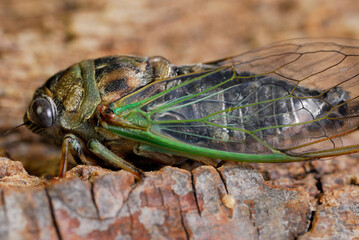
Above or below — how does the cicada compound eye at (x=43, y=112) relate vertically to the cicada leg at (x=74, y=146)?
above

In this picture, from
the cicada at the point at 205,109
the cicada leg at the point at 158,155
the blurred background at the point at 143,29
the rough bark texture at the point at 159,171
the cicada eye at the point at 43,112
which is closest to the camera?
the rough bark texture at the point at 159,171

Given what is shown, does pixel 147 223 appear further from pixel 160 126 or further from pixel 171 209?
pixel 160 126

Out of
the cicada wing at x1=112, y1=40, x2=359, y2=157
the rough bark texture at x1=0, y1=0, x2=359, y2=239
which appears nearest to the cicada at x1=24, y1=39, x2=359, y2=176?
the cicada wing at x1=112, y1=40, x2=359, y2=157

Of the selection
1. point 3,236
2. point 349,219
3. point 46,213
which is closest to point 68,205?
point 46,213

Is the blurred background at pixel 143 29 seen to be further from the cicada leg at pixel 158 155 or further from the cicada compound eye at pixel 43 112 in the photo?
the cicada leg at pixel 158 155

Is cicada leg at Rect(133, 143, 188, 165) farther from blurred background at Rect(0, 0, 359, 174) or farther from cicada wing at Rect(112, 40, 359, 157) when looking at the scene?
blurred background at Rect(0, 0, 359, 174)

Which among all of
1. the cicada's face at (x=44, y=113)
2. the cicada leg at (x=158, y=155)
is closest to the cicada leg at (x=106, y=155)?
the cicada leg at (x=158, y=155)

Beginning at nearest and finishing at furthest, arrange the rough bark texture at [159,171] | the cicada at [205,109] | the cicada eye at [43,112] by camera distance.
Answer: the rough bark texture at [159,171] < the cicada at [205,109] < the cicada eye at [43,112]

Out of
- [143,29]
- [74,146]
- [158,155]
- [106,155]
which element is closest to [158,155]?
[158,155]
